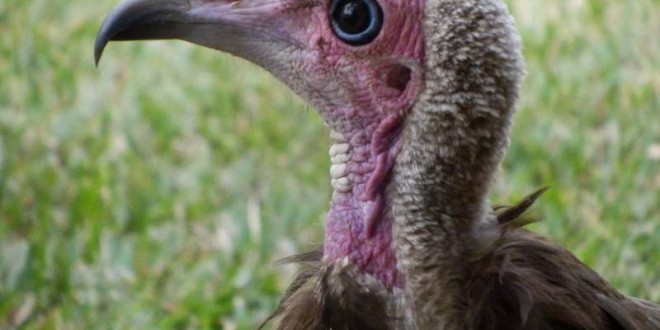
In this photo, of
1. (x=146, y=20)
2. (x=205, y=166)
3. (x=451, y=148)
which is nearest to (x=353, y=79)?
(x=451, y=148)

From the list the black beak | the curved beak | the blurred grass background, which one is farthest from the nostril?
the blurred grass background

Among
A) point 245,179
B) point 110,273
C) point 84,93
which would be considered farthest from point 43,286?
point 84,93

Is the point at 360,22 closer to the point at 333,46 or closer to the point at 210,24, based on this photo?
the point at 333,46

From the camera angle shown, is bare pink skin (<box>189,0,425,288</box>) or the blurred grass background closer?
bare pink skin (<box>189,0,425,288</box>)

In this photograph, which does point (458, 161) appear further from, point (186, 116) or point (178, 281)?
point (186, 116)

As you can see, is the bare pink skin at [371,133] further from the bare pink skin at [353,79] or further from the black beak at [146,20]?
the black beak at [146,20]

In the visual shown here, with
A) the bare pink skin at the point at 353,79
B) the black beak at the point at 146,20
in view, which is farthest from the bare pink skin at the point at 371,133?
the black beak at the point at 146,20

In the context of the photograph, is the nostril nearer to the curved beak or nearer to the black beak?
the curved beak
